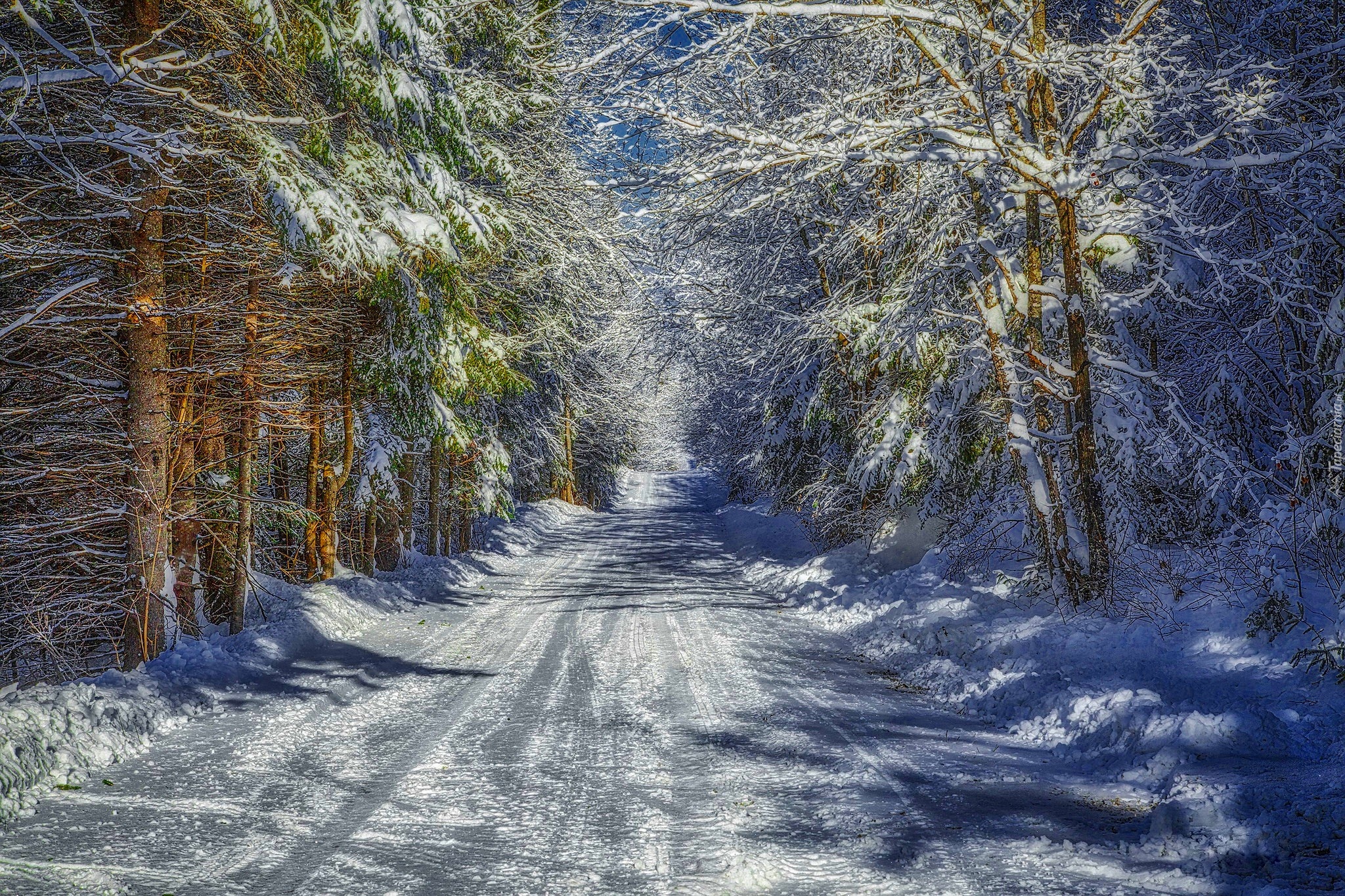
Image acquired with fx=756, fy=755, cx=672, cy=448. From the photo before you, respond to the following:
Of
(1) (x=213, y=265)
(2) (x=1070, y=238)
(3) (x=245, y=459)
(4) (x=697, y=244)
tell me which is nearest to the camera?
(2) (x=1070, y=238)

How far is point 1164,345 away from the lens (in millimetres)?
10953

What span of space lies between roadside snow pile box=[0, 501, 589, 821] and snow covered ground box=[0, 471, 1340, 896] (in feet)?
0.12

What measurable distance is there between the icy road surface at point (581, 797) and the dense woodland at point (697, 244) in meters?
2.43

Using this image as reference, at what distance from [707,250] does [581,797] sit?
6.73 m

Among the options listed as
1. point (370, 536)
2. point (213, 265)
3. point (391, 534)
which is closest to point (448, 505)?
point (370, 536)

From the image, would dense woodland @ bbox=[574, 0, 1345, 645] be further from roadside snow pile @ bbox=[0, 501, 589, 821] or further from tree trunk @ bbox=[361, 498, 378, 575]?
tree trunk @ bbox=[361, 498, 378, 575]

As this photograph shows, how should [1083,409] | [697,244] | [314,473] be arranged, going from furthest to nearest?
1. [314,473]
2. [697,244]
3. [1083,409]

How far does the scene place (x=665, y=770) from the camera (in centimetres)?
485

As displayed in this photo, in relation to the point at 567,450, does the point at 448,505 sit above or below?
below

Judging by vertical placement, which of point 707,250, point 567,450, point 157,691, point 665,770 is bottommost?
point 665,770

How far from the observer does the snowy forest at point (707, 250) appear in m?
6.29

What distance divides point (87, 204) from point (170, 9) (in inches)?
87.1

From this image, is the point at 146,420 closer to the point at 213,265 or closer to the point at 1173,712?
the point at 213,265

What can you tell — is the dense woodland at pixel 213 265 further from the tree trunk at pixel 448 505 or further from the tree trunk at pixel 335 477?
the tree trunk at pixel 448 505
